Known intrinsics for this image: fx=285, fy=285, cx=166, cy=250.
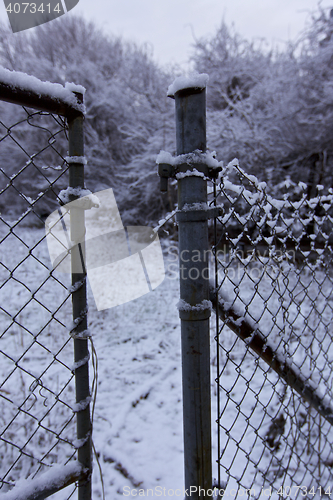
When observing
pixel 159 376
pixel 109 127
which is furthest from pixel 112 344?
pixel 109 127

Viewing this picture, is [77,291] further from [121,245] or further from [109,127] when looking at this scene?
[109,127]

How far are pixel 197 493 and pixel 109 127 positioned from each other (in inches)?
347

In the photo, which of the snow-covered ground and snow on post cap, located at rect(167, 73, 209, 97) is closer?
snow on post cap, located at rect(167, 73, 209, 97)

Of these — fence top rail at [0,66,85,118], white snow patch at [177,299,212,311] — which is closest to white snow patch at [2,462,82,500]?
white snow patch at [177,299,212,311]

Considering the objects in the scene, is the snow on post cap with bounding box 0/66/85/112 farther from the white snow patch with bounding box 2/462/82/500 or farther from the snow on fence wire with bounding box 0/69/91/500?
the white snow patch with bounding box 2/462/82/500

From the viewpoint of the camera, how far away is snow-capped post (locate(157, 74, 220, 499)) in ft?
2.71

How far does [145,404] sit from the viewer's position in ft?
7.58

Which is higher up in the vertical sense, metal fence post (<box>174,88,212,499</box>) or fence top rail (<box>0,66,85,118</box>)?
fence top rail (<box>0,66,85,118</box>)

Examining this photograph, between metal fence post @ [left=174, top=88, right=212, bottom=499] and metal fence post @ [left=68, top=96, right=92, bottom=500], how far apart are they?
0.33 m

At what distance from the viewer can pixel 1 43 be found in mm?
8258

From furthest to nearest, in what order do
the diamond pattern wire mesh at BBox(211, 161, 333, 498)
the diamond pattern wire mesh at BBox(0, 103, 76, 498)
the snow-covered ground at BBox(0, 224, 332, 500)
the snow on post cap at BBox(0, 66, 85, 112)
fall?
the snow-covered ground at BBox(0, 224, 332, 500), the diamond pattern wire mesh at BBox(211, 161, 333, 498), the diamond pattern wire mesh at BBox(0, 103, 76, 498), the snow on post cap at BBox(0, 66, 85, 112)

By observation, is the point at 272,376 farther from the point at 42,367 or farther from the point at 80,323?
the point at 80,323

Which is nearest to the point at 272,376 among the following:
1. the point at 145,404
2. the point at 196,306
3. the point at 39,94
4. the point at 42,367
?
the point at 145,404

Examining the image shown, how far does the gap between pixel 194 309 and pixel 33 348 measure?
291cm
